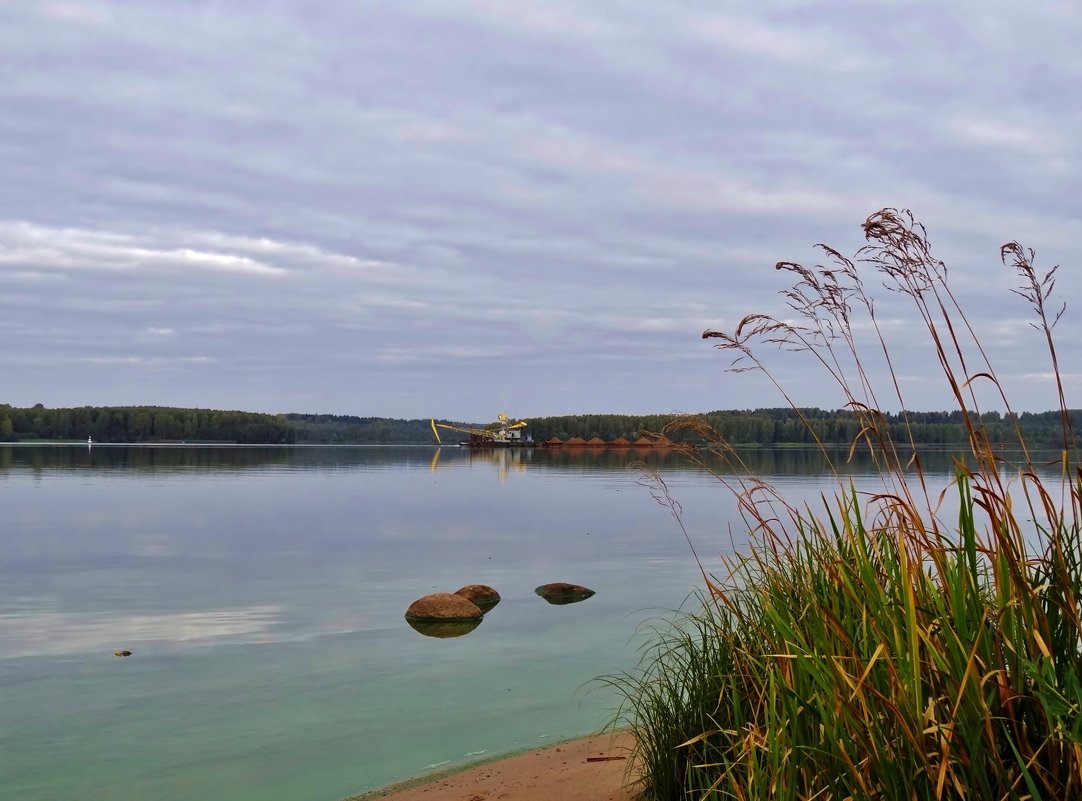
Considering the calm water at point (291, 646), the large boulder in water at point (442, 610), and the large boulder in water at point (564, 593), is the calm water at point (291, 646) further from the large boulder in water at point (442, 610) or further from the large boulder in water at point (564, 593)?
the large boulder in water at point (442, 610)

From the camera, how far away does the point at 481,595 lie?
824 inches

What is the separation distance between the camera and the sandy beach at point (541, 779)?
8617 mm

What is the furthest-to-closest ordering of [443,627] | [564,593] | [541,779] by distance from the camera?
[564,593] < [443,627] < [541,779]

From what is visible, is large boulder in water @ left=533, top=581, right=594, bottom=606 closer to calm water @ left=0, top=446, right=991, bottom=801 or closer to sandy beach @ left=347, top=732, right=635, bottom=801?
calm water @ left=0, top=446, right=991, bottom=801

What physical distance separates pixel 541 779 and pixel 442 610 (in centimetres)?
995

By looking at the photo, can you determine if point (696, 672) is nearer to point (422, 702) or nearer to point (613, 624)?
point (422, 702)

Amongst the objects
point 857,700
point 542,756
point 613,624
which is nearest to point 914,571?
point 857,700

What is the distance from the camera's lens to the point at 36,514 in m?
41.1

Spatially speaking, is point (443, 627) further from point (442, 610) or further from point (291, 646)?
point (291, 646)

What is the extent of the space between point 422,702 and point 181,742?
331 cm

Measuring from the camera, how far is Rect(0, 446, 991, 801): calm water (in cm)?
1080

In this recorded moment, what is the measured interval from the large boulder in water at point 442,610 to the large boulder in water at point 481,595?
128 centimetres

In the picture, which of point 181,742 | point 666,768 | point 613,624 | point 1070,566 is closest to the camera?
point 1070,566

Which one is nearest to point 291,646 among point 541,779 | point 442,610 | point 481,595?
point 442,610
